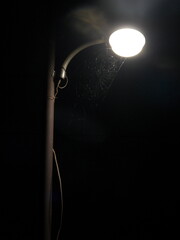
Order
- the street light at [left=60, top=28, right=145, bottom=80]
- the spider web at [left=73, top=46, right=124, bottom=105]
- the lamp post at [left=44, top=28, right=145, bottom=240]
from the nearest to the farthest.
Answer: the lamp post at [left=44, top=28, right=145, bottom=240] → the street light at [left=60, top=28, right=145, bottom=80] → the spider web at [left=73, top=46, right=124, bottom=105]

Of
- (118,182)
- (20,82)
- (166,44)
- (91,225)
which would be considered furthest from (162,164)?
(20,82)

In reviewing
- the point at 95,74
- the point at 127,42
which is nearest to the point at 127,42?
the point at 127,42

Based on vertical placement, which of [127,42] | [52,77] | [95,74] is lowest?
[52,77]

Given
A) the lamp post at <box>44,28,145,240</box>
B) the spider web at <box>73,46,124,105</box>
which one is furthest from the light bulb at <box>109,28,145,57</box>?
the spider web at <box>73,46,124,105</box>

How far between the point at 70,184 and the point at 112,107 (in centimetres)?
185

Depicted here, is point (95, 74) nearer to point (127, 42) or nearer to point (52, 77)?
point (127, 42)

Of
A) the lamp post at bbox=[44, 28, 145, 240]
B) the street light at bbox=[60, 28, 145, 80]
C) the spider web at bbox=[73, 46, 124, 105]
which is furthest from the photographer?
the spider web at bbox=[73, 46, 124, 105]

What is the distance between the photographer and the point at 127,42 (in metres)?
2.72

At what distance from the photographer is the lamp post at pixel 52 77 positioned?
6.09 feet

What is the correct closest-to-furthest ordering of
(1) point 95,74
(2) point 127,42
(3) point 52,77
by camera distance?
(3) point 52,77, (2) point 127,42, (1) point 95,74

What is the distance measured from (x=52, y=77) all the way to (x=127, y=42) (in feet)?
4.05

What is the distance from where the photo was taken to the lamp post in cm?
186

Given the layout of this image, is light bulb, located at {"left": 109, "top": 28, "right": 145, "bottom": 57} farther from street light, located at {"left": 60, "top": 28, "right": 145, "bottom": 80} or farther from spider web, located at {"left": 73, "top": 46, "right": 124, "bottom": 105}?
spider web, located at {"left": 73, "top": 46, "right": 124, "bottom": 105}

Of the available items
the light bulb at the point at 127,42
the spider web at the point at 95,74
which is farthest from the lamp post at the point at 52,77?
the spider web at the point at 95,74
